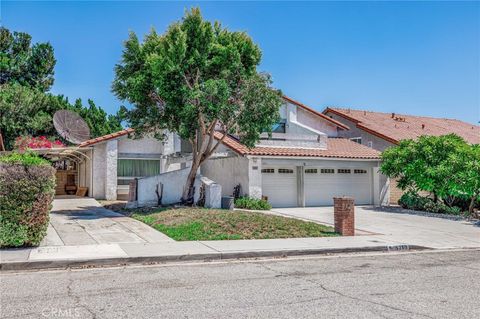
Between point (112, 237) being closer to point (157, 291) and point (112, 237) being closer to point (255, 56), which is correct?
point (157, 291)

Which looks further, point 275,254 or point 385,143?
point 385,143

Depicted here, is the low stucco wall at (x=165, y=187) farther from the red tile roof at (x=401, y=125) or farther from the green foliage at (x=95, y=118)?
the green foliage at (x=95, y=118)

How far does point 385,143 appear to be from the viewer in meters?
29.2

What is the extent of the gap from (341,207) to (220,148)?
11.2 metres

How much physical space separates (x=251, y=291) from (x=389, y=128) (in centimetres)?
2760

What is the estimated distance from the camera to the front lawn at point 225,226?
12570 millimetres

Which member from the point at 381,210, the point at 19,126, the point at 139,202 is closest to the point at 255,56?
the point at 139,202

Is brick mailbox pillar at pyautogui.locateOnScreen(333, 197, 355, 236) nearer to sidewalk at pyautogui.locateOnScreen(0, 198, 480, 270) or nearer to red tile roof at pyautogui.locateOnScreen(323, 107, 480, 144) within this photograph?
sidewalk at pyautogui.locateOnScreen(0, 198, 480, 270)

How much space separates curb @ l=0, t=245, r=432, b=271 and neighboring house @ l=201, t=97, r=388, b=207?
10.1 meters

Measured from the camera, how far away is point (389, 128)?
32062 millimetres

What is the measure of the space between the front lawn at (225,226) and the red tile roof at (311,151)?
6.02m

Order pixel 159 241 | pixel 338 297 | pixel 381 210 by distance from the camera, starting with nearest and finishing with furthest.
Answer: pixel 338 297 → pixel 159 241 → pixel 381 210

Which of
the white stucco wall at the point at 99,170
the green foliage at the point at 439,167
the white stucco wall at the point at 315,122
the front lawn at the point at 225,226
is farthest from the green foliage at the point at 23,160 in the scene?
the white stucco wall at the point at 315,122
